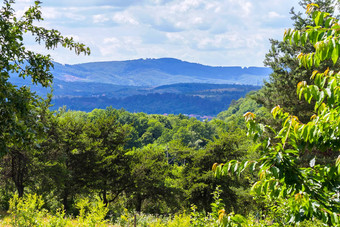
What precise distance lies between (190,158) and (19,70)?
67.7 ft

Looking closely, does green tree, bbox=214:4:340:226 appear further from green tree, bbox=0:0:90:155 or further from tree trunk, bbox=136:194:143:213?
tree trunk, bbox=136:194:143:213

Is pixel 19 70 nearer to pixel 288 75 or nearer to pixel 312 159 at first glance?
pixel 312 159

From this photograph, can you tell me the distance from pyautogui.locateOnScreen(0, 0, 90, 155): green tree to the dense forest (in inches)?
0.7

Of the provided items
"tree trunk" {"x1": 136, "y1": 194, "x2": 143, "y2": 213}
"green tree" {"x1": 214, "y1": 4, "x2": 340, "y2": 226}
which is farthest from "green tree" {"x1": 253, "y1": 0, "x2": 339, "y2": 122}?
"green tree" {"x1": 214, "y1": 4, "x2": 340, "y2": 226}

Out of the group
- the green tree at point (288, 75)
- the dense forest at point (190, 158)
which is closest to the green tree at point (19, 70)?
the dense forest at point (190, 158)

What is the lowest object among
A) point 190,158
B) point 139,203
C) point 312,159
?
point 139,203

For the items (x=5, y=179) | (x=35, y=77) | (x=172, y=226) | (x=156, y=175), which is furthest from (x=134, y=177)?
(x=35, y=77)

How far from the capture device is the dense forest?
3352 millimetres

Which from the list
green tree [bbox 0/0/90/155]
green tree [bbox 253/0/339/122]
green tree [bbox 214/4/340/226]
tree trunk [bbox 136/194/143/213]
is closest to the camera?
green tree [bbox 214/4/340/226]

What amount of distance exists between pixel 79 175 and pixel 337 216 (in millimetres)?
21707

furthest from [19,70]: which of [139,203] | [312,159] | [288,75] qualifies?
[139,203]

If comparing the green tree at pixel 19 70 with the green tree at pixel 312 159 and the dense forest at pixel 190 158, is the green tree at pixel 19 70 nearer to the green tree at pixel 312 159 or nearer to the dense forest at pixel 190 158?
the dense forest at pixel 190 158

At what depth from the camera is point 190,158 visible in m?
25.7

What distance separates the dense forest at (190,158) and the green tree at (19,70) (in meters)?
0.02
